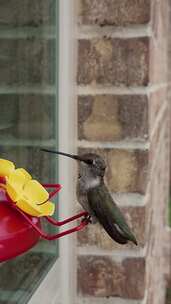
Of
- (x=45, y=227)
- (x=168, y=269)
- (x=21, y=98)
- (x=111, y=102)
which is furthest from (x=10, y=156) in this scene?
(x=168, y=269)

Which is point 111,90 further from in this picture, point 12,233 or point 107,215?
point 12,233

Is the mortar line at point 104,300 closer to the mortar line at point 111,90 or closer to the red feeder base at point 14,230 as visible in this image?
the mortar line at point 111,90

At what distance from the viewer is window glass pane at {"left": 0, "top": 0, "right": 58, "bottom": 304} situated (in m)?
1.09

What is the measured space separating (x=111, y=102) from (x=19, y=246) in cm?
68

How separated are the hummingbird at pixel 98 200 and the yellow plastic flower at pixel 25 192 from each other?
5.9 inches

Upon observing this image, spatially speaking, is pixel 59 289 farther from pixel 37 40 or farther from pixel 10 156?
pixel 37 40

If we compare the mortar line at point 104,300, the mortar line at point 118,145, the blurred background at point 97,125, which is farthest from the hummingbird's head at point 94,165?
the mortar line at point 104,300

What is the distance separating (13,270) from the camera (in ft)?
3.77

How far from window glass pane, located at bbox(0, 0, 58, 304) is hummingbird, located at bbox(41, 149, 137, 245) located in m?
0.17

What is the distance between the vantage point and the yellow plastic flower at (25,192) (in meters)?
0.77

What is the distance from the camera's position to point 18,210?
780 millimetres

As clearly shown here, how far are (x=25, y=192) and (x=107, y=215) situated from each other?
23cm

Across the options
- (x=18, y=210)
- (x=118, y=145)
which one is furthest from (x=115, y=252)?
(x=18, y=210)

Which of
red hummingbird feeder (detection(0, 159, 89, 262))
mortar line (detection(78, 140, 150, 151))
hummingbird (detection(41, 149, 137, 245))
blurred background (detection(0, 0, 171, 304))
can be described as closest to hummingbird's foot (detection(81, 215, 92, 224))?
hummingbird (detection(41, 149, 137, 245))
